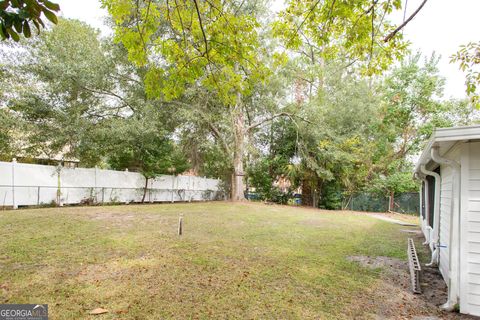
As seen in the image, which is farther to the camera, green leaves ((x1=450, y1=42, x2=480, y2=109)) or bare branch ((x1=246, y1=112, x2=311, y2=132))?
bare branch ((x1=246, y1=112, x2=311, y2=132))

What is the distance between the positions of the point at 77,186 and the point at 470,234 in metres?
13.0

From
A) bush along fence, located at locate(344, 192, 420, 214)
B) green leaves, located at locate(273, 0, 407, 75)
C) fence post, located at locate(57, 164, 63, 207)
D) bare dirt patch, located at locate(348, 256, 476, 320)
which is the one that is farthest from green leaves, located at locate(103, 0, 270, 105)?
bush along fence, located at locate(344, 192, 420, 214)

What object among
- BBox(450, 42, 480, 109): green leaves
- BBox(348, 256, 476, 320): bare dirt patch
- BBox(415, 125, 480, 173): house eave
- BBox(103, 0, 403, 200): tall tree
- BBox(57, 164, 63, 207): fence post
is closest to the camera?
BBox(415, 125, 480, 173): house eave

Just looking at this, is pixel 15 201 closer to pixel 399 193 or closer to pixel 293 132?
pixel 293 132

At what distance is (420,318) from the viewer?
301 centimetres

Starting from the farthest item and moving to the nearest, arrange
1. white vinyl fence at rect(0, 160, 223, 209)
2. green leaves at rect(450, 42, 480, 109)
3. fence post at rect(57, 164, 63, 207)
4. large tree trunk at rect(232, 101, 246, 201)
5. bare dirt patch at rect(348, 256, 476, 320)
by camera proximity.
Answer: large tree trunk at rect(232, 101, 246, 201)
fence post at rect(57, 164, 63, 207)
white vinyl fence at rect(0, 160, 223, 209)
green leaves at rect(450, 42, 480, 109)
bare dirt patch at rect(348, 256, 476, 320)

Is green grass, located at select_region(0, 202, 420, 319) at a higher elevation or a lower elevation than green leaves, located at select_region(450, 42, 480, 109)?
lower

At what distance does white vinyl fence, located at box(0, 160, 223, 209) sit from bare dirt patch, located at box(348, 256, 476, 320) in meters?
11.2

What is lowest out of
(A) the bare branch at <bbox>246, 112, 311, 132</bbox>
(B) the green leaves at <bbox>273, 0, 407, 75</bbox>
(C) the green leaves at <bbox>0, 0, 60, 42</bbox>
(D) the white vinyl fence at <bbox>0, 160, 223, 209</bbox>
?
(D) the white vinyl fence at <bbox>0, 160, 223, 209</bbox>

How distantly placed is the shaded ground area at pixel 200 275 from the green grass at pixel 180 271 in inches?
0.5

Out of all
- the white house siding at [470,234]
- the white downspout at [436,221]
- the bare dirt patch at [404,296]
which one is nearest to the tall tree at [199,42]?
the white downspout at [436,221]

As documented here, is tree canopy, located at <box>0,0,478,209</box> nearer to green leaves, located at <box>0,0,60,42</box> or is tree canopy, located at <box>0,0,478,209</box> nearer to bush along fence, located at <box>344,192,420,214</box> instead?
bush along fence, located at <box>344,192,420,214</box>

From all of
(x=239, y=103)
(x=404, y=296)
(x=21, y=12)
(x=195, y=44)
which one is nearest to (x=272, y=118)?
(x=239, y=103)

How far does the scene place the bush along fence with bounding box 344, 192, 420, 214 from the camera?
55.4ft
